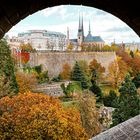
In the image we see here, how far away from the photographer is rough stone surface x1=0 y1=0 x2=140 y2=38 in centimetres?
202

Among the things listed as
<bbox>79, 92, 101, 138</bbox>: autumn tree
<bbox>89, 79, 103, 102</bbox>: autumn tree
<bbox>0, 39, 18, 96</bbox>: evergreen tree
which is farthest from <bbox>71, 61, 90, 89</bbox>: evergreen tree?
<bbox>79, 92, 101, 138</bbox>: autumn tree

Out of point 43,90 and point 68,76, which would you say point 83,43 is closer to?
point 68,76

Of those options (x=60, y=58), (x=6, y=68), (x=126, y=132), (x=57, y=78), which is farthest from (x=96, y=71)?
(x=126, y=132)

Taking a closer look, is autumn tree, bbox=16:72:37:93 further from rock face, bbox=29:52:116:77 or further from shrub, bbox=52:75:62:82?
rock face, bbox=29:52:116:77

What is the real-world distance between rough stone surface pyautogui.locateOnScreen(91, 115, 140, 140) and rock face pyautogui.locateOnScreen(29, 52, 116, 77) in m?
42.0

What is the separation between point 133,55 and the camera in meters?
59.4

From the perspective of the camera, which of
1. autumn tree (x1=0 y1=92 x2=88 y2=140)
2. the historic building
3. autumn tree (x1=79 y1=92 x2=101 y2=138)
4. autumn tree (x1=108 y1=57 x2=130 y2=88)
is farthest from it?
the historic building

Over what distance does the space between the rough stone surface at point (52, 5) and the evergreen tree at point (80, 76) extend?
122 feet

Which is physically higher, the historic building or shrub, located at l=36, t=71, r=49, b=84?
the historic building

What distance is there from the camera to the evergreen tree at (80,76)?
130 ft

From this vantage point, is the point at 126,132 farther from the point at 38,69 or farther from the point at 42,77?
the point at 38,69

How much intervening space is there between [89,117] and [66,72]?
22025mm

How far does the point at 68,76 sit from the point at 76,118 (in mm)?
27807

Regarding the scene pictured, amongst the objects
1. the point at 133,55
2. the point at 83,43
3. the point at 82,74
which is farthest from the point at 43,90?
the point at 83,43
